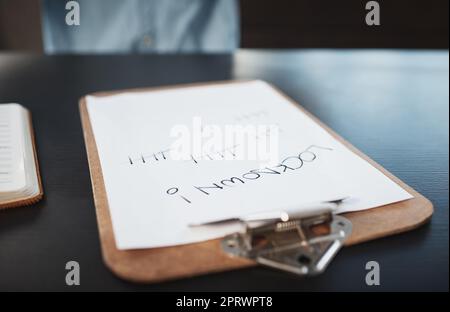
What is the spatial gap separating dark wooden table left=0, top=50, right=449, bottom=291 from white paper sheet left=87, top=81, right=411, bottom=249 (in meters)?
0.03

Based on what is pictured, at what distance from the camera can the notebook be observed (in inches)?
15.1

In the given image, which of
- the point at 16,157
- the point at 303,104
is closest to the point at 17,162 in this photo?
the point at 16,157

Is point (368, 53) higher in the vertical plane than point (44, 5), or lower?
lower

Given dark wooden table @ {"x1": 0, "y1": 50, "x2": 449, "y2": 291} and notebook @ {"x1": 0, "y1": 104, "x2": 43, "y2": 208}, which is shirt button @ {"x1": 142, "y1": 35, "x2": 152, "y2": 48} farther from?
notebook @ {"x1": 0, "y1": 104, "x2": 43, "y2": 208}

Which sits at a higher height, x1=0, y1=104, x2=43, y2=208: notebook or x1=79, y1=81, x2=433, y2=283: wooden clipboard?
x1=0, y1=104, x2=43, y2=208: notebook

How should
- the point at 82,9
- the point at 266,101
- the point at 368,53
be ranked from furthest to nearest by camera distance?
the point at 82,9 < the point at 368,53 < the point at 266,101

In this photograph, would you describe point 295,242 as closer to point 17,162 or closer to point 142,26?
point 17,162

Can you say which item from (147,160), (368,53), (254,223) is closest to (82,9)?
(368,53)

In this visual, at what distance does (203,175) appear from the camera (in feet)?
1.38

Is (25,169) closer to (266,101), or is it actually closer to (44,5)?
(266,101)

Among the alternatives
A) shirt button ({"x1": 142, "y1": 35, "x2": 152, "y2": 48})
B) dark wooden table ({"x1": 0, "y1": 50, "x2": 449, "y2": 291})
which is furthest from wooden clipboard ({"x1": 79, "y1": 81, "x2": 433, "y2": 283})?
shirt button ({"x1": 142, "y1": 35, "x2": 152, "y2": 48})

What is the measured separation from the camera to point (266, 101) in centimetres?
61
